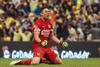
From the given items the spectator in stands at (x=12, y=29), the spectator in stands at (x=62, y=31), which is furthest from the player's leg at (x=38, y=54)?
the spectator in stands at (x=12, y=29)

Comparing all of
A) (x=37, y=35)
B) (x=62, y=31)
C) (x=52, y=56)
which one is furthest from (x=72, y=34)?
(x=37, y=35)

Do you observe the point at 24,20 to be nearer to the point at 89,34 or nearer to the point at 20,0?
the point at 20,0

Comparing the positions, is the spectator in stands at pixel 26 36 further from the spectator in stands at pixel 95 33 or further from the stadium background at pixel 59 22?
the spectator in stands at pixel 95 33

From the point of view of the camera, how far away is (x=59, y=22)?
19.1 m

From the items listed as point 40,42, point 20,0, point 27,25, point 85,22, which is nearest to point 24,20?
point 27,25

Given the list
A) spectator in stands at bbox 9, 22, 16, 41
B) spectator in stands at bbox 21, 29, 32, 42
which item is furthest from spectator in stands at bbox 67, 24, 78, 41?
spectator in stands at bbox 9, 22, 16, 41

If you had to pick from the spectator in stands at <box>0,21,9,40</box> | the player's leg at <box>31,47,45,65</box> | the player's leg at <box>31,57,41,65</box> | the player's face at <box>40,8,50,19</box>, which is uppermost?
the player's face at <box>40,8,50,19</box>

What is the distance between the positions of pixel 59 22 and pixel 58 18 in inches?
20.3

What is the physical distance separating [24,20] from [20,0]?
209 cm

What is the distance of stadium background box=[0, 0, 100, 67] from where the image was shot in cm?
1730

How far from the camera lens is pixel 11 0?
20.5 metres

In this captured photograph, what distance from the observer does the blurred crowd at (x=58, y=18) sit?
59.6 feet

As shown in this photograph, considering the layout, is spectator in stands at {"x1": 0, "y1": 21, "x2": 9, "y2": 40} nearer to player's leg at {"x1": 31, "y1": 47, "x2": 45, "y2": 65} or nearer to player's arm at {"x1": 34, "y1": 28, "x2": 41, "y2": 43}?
player's leg at {"x1": 31, "y1": 47, "x2": 45, "y2": 65}

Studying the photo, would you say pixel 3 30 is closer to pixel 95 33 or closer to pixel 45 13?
pixel 95 33
